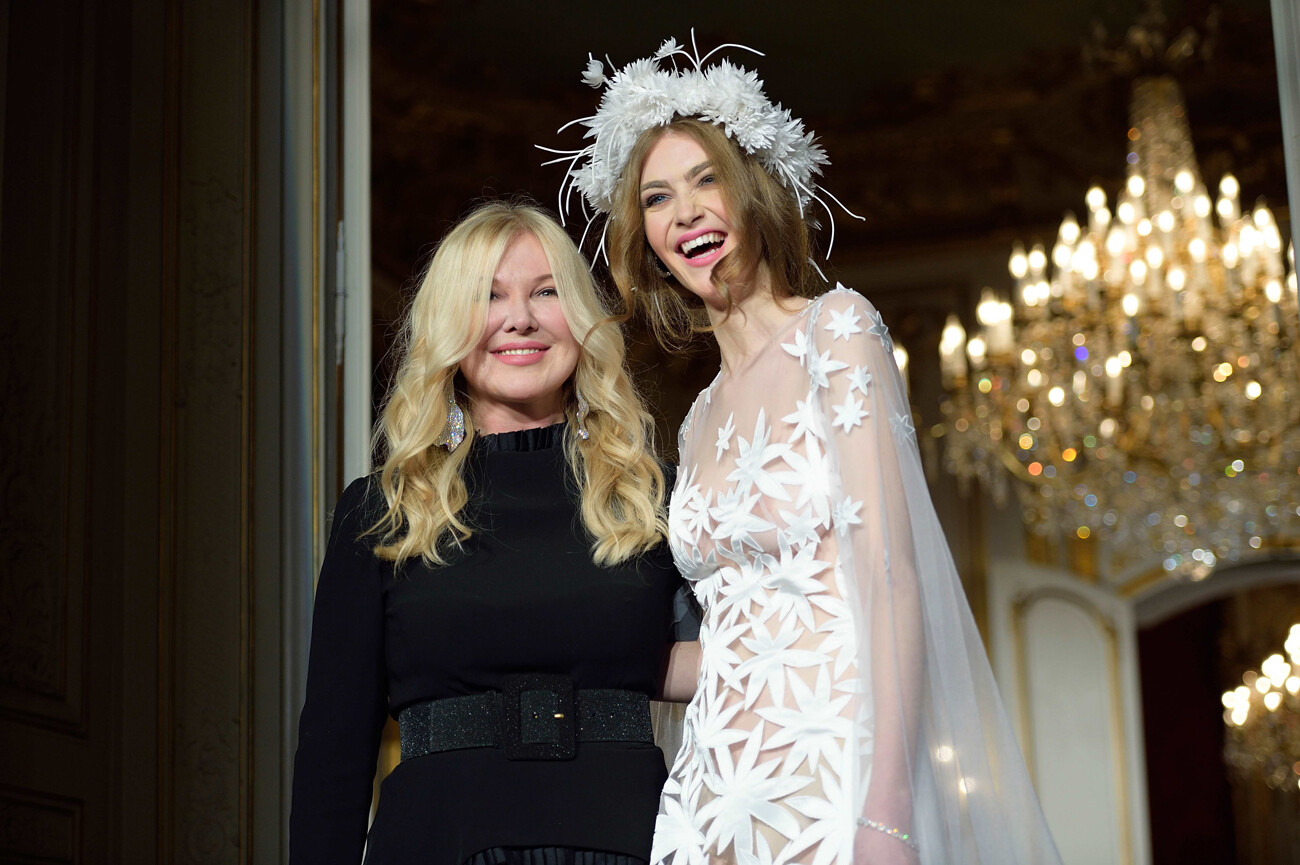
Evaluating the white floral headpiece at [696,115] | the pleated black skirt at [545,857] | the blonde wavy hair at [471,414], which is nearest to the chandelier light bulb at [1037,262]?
the white floral headpiece at [696,115]

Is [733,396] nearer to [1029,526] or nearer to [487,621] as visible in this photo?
[487,621]

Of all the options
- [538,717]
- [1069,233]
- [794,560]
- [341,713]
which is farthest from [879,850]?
[1069,233]

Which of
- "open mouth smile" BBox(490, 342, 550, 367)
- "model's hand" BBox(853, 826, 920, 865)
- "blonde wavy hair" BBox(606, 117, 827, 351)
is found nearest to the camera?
"model's hand" BBox(853, 826, 920, 865)

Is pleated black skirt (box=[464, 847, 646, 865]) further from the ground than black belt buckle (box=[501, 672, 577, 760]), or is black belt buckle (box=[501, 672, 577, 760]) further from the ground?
black belt buckle (box=[501, 672, 577, 760])

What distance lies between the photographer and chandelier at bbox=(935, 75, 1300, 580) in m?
6.15

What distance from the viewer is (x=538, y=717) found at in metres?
2.02

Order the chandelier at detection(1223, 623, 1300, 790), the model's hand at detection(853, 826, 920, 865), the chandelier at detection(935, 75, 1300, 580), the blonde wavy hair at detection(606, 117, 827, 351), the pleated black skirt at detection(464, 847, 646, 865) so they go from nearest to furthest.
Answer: the model's hand at detection(853, 826, 920, 865), the pleated black skirt at detection(464, 847, 646, 865), the blonde wavy hair at detection(606, 117, 827, 351), the chandelier at detection(935, 75, 1300, 580), the chandelier at detection(1223, 623, 1300, 790)

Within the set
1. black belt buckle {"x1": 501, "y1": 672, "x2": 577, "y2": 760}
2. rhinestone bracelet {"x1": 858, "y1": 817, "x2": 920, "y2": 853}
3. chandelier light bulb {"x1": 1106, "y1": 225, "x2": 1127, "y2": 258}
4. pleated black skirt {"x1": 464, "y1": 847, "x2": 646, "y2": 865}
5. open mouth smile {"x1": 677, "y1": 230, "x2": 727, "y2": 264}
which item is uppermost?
chandelier light bulb {"x1": 1106, "y1": 225, "x2": 1127, "y2": 258}

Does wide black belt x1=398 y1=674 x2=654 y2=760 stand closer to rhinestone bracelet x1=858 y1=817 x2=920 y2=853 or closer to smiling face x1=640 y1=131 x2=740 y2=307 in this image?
rhinestone bracelet x1=858 y1=817 x2=920 y2=853

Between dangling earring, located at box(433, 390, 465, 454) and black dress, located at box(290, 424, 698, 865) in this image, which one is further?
dangling earring, located at box(433, 390, 465, 454)

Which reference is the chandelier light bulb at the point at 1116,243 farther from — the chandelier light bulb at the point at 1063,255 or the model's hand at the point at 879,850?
the model's hand at the point at 879,850

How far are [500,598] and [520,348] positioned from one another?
441 millimetres

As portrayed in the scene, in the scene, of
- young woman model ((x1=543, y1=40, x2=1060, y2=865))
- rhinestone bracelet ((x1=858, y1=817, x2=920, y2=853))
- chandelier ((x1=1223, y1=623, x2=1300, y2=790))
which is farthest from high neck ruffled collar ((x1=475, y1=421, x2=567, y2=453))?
chandelier ((x1=1223, y1=623, x2=1300, y2=790))

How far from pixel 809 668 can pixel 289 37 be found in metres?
2.20
